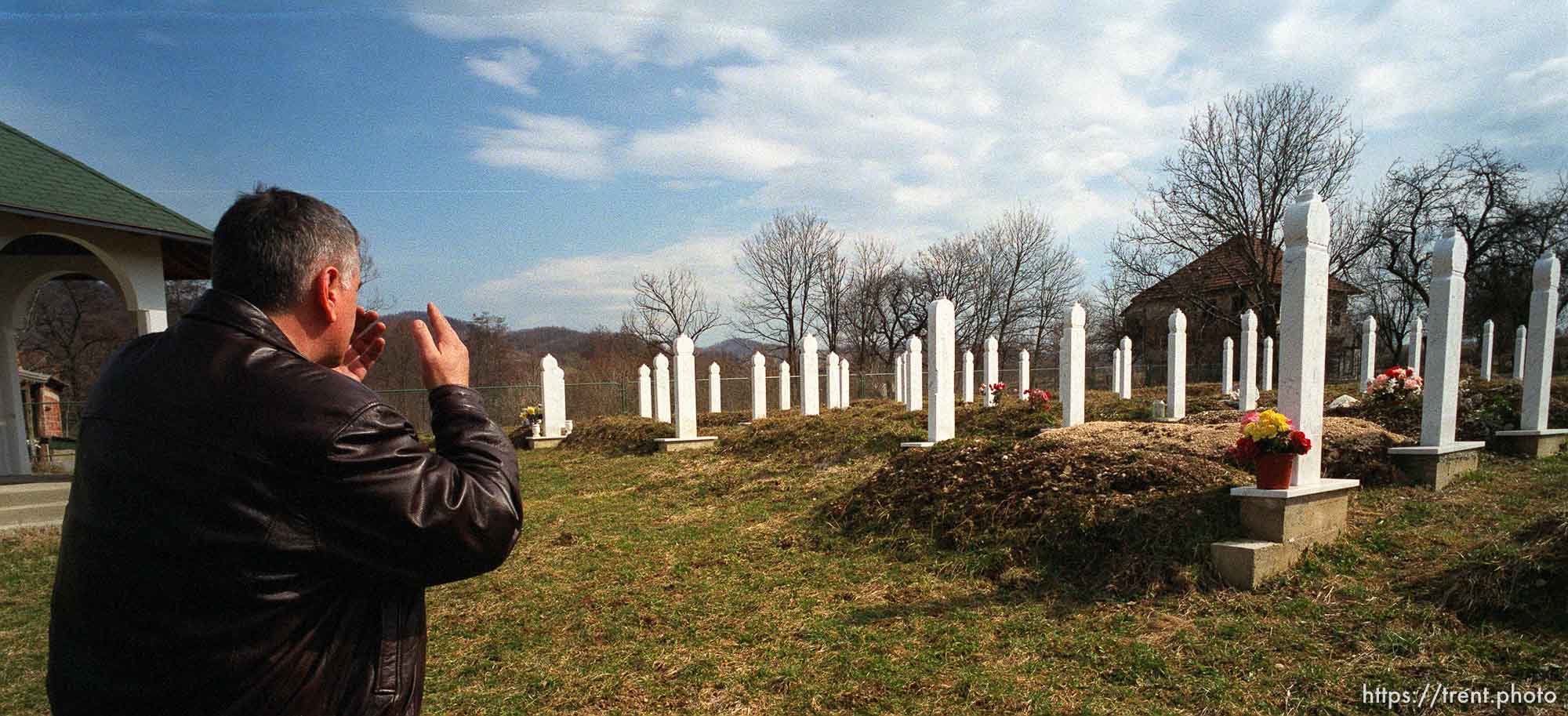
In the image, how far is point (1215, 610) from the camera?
163 inches

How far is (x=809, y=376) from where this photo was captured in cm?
1767

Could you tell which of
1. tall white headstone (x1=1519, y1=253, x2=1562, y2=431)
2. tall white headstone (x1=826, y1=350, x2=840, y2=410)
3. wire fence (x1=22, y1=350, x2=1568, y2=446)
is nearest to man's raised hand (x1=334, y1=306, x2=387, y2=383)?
tall white headstone (x1=1519, y1=253, x2=1562, y2=431)

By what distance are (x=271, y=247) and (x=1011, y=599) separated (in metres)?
4.47

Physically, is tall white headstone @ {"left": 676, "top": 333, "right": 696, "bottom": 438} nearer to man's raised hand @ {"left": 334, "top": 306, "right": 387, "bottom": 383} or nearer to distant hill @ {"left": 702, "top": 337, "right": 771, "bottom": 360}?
man's raised hand @ {"left": 334, "top": 306, "right": 387, "bottom": 383}

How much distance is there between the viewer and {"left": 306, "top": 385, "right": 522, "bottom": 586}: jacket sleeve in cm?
131

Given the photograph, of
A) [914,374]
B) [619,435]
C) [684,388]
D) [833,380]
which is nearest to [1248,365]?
[914,374]

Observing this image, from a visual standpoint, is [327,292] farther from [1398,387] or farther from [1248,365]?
[1248,365]

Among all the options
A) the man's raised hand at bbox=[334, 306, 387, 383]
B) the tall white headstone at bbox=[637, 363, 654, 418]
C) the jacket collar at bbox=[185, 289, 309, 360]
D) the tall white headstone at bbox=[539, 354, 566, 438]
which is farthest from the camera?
the tall white headstone at bbox=[637, 363, 654, 418]

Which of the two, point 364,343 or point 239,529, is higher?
point 364,343

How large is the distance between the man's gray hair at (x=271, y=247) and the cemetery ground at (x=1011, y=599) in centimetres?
273

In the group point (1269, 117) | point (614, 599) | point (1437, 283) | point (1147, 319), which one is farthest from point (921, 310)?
point (614, 599)

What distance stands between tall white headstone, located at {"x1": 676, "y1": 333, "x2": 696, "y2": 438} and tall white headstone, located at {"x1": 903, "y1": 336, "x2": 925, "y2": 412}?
482 centimetres

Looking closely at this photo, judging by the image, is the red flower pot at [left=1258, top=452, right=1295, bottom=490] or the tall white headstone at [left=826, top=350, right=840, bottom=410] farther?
the tall white headstone at [left=826, top=350, right=840, bottom=410]

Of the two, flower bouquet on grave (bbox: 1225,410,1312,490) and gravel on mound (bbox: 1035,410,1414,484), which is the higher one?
flower bouquet on grave (bbox: 1225,410,1312,490)
